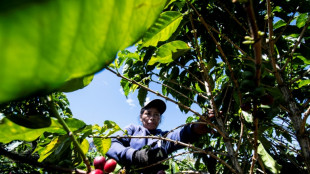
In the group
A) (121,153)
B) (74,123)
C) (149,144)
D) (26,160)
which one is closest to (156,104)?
(149,144)

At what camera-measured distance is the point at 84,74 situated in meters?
0.22

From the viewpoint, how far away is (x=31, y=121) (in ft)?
2.03

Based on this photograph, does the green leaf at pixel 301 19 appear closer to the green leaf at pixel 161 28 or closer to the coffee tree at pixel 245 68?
the coffee tree at pixel 245 68

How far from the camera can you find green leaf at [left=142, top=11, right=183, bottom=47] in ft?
4.26

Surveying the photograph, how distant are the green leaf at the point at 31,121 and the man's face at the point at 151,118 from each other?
9.15 ft

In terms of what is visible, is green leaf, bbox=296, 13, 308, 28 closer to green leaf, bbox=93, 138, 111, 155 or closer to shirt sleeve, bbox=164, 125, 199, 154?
shirt sleeve, bbox=164, 125, 199, 154

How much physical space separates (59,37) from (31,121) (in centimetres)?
53

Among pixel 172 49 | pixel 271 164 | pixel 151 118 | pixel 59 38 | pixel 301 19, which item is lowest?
pixel 271 164

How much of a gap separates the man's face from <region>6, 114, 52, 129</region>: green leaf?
9.15ft

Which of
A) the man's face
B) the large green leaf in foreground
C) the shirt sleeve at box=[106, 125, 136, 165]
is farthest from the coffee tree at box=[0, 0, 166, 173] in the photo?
the man's face

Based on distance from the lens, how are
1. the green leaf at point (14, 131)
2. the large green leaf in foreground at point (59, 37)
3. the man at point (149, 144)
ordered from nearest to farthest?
1. the large green leaf in foreground at point (59, 37)
2. the green leaf at point (14, 131)
3. the man at point (149, 144)

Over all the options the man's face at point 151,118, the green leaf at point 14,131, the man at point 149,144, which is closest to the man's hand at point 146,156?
the man at point 149,144

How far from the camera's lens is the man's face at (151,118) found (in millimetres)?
3387

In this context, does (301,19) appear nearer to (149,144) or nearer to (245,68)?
(245,68)
